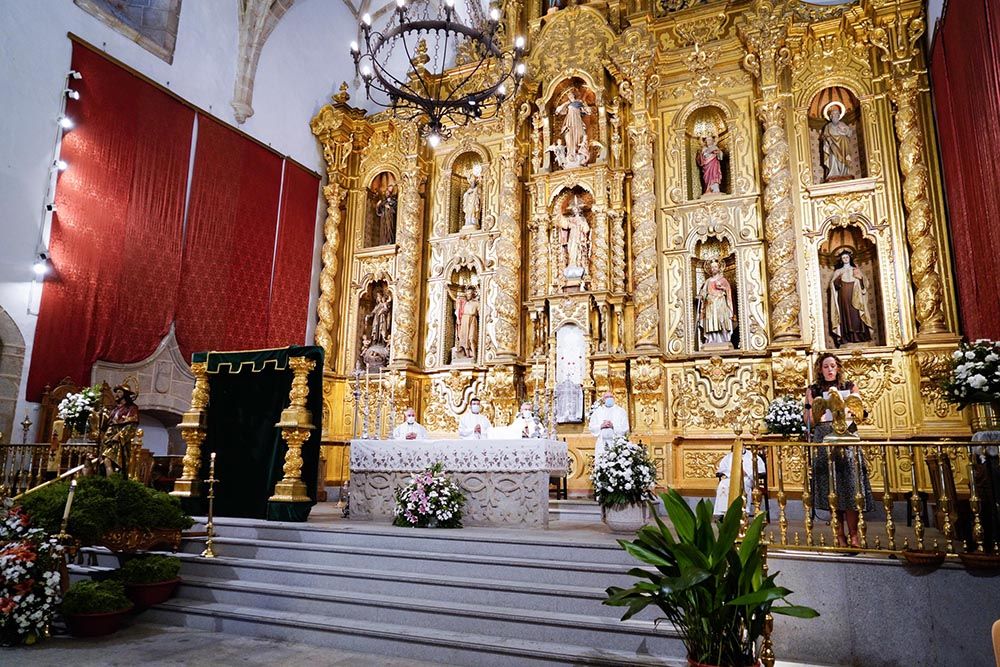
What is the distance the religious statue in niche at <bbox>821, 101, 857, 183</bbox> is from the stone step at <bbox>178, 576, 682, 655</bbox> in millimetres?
9479

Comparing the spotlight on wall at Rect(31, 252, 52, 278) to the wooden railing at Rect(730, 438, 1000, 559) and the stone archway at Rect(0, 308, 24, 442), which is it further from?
the wooden railing at Rect(730, 438, 1000, 559)

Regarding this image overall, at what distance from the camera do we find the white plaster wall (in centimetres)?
971

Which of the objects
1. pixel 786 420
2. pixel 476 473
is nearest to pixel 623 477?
pixel 476 473

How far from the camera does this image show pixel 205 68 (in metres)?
12.7

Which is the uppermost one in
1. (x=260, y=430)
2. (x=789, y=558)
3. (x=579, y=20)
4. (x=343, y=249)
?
(x=579, y=20)

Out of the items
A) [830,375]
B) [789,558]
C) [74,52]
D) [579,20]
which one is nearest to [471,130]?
[579,20]

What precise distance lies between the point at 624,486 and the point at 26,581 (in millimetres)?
5304

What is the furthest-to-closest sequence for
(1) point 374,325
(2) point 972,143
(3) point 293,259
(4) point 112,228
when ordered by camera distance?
→ (1) point 374,325 < (3) point 293,259 < (4) point 112,228 < (2) point 972,143

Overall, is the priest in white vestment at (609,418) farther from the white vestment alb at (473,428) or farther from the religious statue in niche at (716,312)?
the religious statue in niche at (716,312)

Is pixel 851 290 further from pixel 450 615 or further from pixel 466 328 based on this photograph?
pixel 450 615

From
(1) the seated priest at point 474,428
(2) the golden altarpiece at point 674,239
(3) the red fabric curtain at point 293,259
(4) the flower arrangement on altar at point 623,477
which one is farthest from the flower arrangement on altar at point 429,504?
(3) the red fabric curtain at point 293,259

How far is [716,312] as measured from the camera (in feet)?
37.5

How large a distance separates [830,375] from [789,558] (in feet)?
5.55

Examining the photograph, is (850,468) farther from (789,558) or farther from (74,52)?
(74,52)
